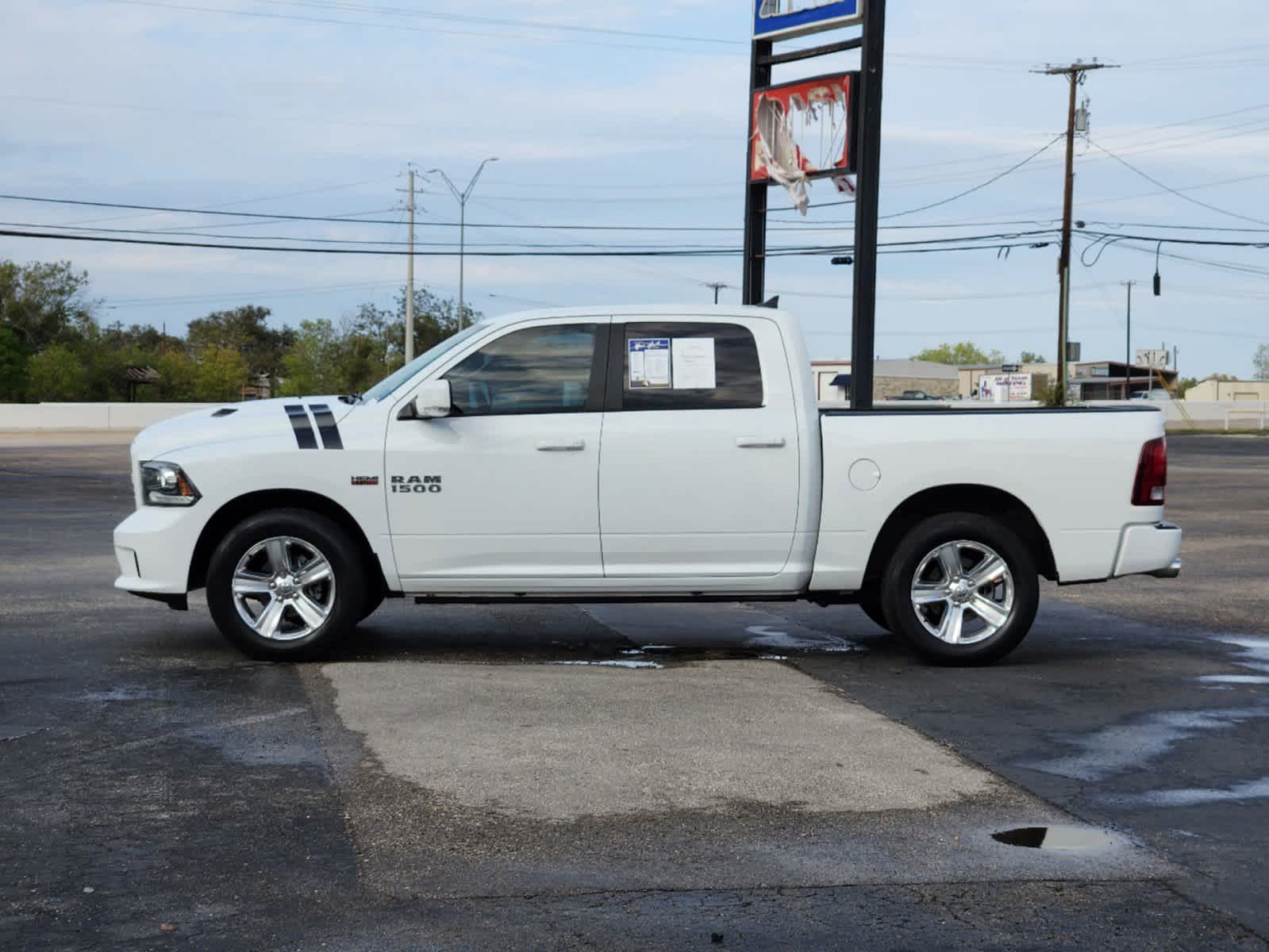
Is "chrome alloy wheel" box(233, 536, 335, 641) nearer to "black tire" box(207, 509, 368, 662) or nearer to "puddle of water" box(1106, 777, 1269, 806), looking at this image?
"black tire" box(207, 509, 368, 662)

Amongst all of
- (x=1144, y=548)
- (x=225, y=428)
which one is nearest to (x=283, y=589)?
(x=225, y=428)

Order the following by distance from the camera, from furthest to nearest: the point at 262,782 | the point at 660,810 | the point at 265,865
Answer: the point at 262,782 < the point at 660,810 < the point at 265,865

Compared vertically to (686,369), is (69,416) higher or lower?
lower

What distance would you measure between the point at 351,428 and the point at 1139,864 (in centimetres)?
521

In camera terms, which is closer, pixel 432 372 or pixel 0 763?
pixel 0 763

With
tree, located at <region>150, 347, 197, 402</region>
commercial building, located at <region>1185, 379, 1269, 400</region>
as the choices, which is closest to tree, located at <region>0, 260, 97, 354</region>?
tree, located at <region>150, 347, 197, 402</region>

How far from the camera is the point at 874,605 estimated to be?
33.2ft

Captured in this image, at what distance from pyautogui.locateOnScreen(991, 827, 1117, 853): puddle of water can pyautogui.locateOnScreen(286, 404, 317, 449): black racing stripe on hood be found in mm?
4797

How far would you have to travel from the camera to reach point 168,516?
28.9 ft

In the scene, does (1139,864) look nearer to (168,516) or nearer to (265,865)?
(265,865)

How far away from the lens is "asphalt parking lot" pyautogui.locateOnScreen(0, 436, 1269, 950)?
177 inches

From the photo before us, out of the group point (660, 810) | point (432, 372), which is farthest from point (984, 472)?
point (660, 810)

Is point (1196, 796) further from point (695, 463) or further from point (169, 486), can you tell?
point (169, 486)

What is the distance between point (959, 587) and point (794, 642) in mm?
1408
